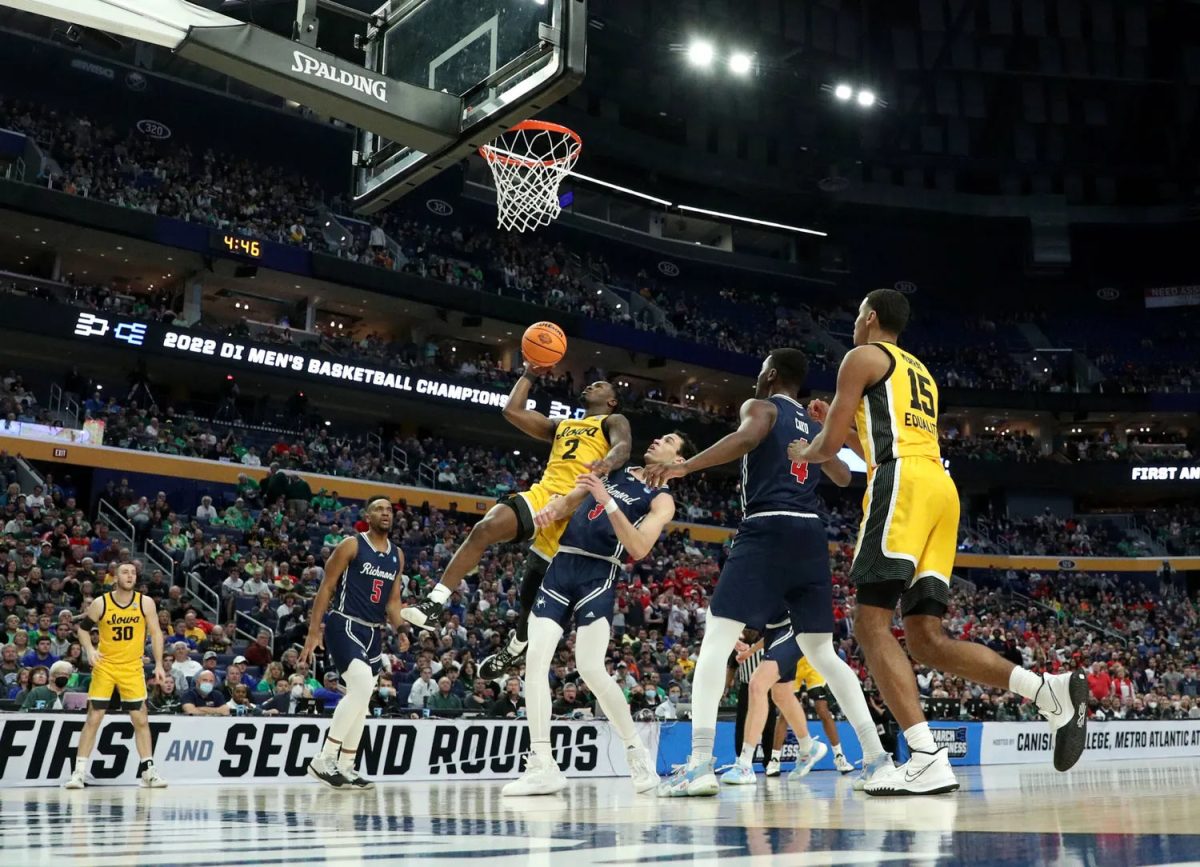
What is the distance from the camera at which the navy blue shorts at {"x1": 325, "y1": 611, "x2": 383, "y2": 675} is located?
31.3 ft

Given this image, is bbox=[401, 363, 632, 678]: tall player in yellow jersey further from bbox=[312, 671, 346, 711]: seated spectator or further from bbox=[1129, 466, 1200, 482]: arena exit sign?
bbox=[1129, 466, 1200, 482]: arena exit sign

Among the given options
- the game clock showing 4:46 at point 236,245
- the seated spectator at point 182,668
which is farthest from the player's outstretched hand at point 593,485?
the game clock showing 4:46 at point 236,245

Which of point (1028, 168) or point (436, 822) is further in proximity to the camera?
point (1028, 168)

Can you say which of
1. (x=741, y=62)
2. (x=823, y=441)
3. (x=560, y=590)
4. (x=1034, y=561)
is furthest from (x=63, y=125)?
(x=1034, y=561)

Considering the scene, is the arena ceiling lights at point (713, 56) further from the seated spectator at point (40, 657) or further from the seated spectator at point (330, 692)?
the seated spectator at point (40, 657)

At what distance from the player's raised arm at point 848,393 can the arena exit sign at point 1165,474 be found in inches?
1817

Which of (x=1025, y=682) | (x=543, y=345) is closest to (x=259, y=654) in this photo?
(x=543, y=345)

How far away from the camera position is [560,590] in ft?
25.5

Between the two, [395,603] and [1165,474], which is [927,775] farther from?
[1165,474]

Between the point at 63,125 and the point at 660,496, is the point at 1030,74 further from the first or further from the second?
the point at 660,496

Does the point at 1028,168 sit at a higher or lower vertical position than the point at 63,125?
higher

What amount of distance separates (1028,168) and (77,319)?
123 feet

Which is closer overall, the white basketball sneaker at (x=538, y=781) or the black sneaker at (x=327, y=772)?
the white basketball sneaker at (x=538, y=781)

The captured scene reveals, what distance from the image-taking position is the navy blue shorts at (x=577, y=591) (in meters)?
7.70
